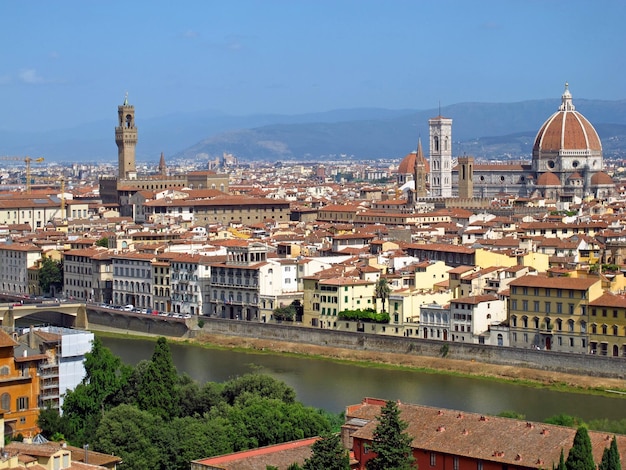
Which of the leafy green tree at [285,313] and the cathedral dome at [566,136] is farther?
the cathedral dome at [566,136]

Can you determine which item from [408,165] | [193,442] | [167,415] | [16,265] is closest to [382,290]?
[167,415]

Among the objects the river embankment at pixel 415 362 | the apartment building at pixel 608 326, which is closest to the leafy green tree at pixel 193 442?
the river embankment at pixel 415 362

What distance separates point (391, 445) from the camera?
17.3m

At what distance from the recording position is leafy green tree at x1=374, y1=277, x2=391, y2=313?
34.7 metres

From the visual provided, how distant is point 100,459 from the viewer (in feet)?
59.9

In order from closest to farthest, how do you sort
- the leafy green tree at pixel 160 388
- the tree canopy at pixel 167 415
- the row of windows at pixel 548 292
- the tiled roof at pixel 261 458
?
the tiled roof at pixel 261 458 < the tree canopy at pixel 167 415 < the leafy green tree at pixel 160 388 < the row of windows at pixel 548 292

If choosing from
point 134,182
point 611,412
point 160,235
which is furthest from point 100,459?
point 134,182

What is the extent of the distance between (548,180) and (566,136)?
2.64 metres

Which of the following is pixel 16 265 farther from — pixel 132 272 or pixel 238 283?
pixel 238 283

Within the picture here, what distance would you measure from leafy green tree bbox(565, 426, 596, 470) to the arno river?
28.9 feet

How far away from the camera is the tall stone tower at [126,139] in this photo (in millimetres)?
73125

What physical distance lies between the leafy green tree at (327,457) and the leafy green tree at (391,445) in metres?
0.40

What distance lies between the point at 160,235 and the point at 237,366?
16345mm

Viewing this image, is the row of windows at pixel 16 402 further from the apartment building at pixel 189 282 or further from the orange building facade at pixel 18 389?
the apartment building at pixel 189 282
